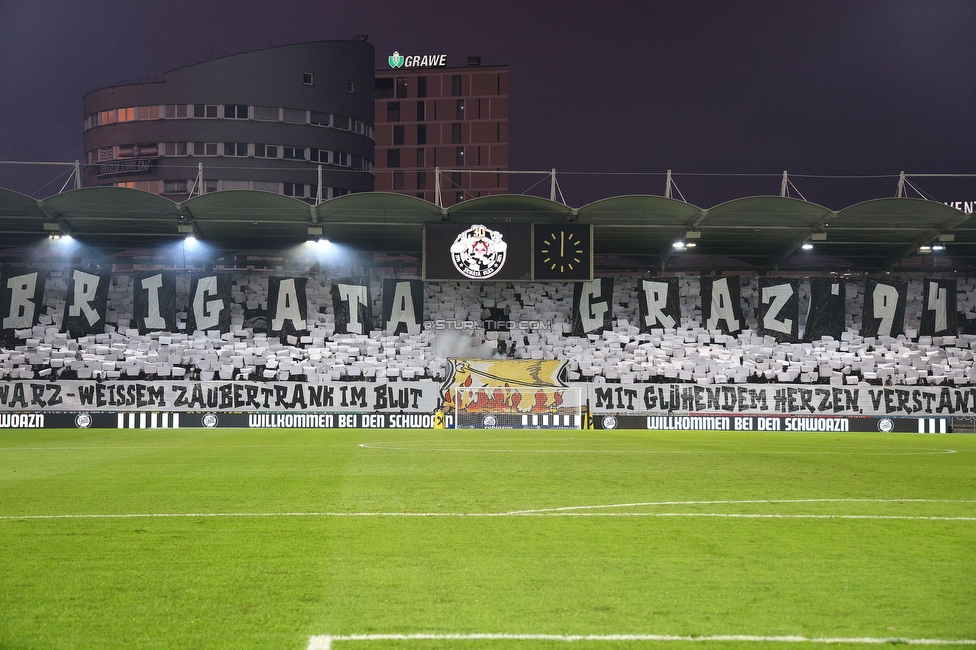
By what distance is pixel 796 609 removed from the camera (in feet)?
19.9

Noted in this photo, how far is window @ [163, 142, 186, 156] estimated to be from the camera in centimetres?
8606

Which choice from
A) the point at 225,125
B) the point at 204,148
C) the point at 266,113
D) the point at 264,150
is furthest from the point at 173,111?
the point at 264,150

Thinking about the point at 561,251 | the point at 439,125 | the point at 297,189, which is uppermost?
the point at 439,125

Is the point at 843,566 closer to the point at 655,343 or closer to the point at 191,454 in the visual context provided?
the point at 191,454

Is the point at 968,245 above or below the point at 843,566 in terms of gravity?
above

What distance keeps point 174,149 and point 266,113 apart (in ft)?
31.5

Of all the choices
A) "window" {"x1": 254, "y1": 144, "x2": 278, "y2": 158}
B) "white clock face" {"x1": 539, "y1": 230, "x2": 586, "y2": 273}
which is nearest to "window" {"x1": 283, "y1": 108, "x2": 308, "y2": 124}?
"window" {"x1": 254, "y1": 144, "x2": 278, "y2": 158}

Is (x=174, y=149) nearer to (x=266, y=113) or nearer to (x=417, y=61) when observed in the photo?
(x=266, y=113)

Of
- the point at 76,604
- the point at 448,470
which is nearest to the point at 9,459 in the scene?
the point at 448,470

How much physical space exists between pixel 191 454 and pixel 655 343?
27002mm

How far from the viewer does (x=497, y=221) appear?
127 feet

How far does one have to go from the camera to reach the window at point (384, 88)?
390ft

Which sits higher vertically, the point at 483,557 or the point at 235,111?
the point at 235,111

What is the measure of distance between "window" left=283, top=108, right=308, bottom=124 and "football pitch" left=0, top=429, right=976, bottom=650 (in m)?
77.6
